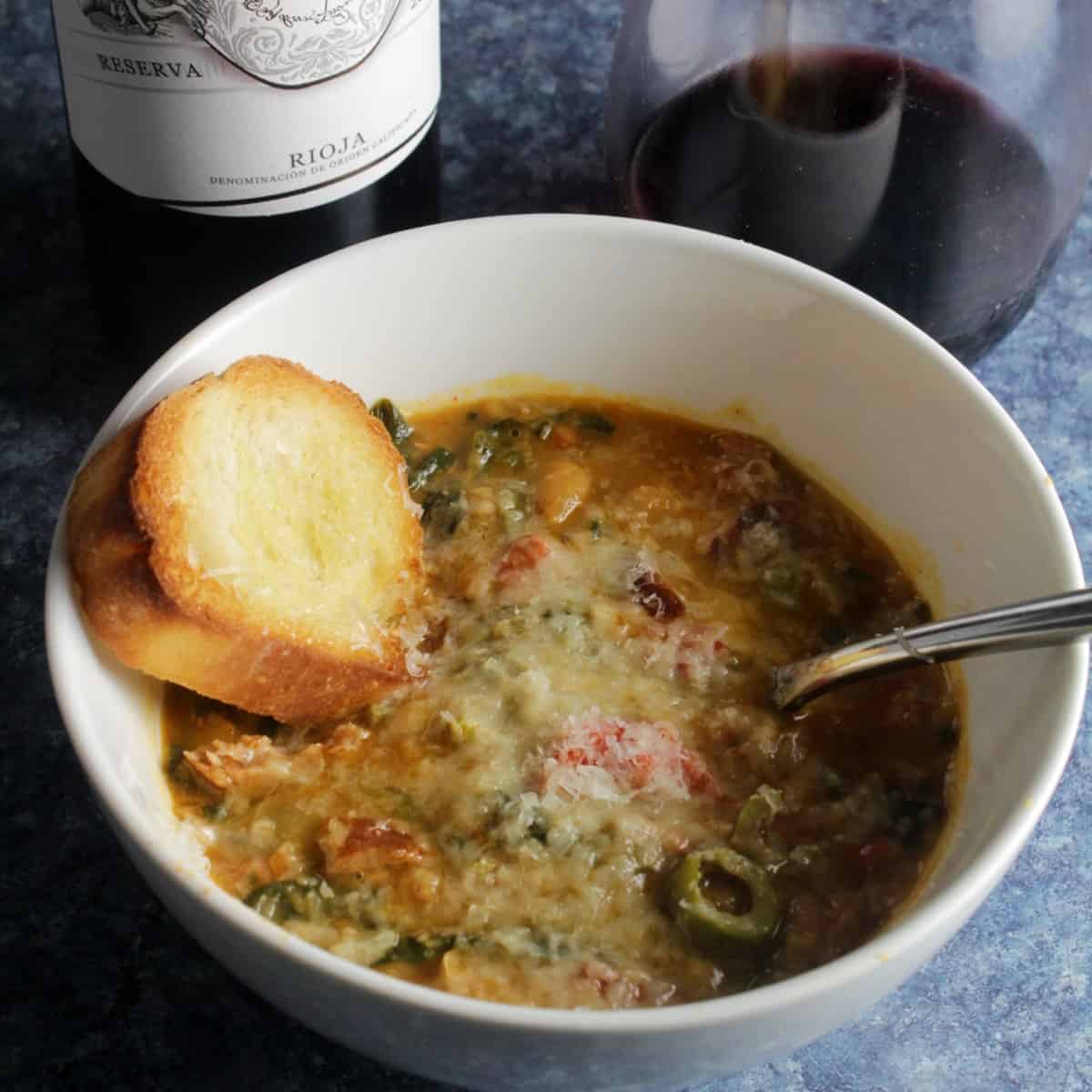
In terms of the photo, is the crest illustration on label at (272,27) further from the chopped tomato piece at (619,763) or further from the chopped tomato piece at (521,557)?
the chopped tomato piece at (619,763)

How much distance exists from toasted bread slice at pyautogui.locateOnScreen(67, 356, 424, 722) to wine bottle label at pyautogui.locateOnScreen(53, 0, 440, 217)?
32 cm

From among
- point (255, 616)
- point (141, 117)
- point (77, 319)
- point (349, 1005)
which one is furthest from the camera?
point (77, 319)

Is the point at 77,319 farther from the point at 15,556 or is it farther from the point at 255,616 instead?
the point at 255,616

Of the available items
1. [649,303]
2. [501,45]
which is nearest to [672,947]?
[649,303]

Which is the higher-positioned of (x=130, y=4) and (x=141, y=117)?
(x=130, y=4)

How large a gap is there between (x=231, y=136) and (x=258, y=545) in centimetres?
54

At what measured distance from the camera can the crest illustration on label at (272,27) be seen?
Answer: 1858 mm

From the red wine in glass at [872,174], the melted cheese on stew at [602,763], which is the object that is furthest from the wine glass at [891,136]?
the melted cheese on stew at [602,763]

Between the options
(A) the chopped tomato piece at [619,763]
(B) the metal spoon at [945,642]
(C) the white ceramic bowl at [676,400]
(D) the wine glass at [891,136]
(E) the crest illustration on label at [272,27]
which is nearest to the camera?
(C) the white ceramic bowl at [676,400]

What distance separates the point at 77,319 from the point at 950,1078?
4.89ft

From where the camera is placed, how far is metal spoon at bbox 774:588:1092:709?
61.4 inches

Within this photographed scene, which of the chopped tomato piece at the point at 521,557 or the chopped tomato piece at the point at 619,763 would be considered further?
the chopped tomato piece at the point at 521,557

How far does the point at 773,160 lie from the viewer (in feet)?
7.07

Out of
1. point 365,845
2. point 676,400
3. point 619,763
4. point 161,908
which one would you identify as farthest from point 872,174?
point 161,908
